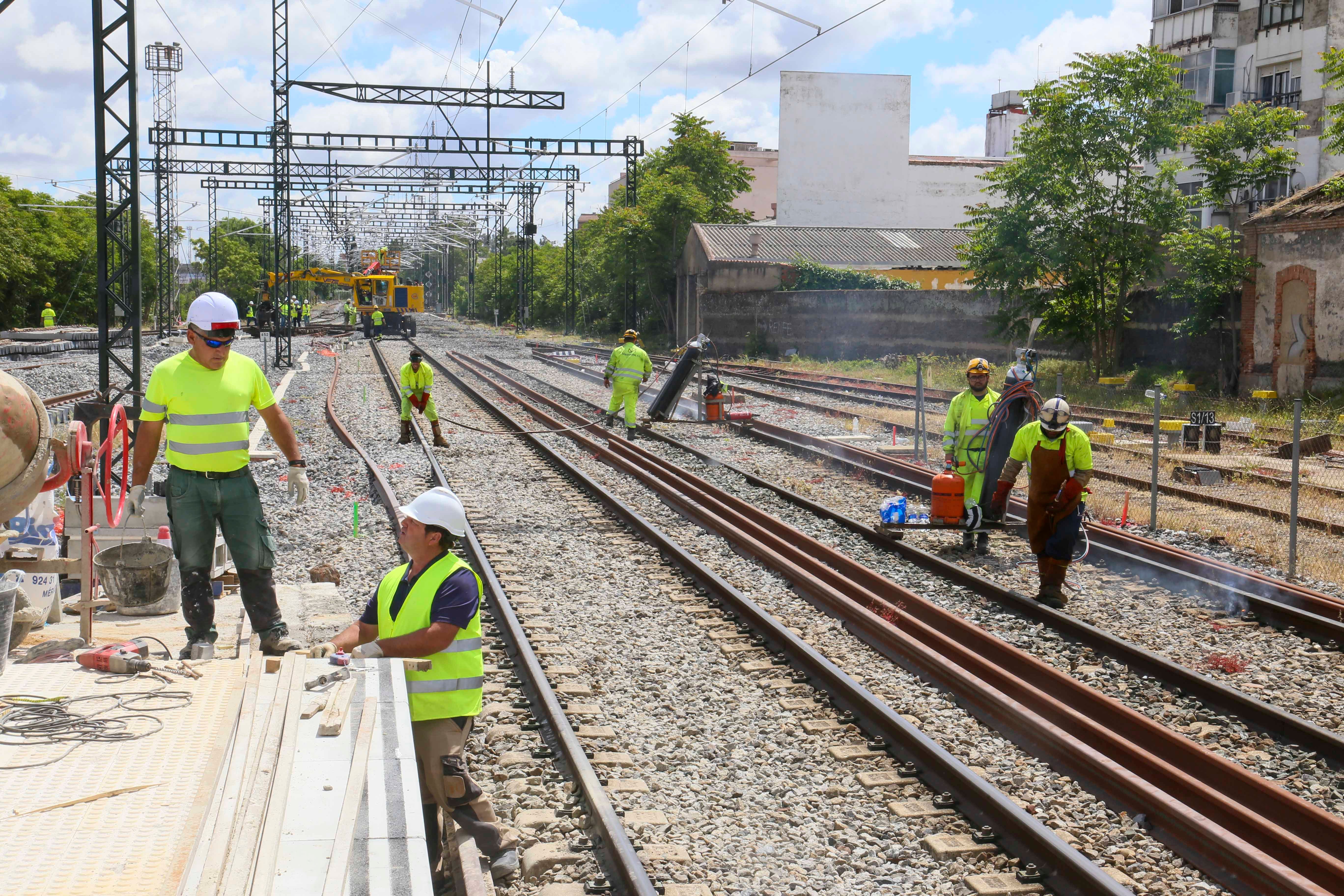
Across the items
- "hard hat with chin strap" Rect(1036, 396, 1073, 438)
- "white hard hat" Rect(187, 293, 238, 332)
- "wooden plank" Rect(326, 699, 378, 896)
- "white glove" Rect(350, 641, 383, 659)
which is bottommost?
"wooden plank" Rect(326, 699, 378, 896)

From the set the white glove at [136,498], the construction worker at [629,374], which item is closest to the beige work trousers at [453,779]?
the white glove at [136,498]

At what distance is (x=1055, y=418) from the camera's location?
9.28 meters

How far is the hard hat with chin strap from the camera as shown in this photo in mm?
9273

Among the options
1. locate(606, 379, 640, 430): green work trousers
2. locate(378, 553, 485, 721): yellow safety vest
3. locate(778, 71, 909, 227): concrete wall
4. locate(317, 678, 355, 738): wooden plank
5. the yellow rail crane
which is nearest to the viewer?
locate(317, 678, 355, 738): wooden plank

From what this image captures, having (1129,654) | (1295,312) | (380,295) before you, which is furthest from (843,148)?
(1129,654)

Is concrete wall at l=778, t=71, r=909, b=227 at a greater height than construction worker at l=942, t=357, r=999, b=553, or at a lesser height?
greater

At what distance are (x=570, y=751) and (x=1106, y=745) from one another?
9.19 feet

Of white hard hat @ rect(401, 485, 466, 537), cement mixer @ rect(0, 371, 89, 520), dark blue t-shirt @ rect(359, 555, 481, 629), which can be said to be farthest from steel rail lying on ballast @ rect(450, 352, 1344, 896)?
cement mixer @ rect(0, 371, 89, 520)

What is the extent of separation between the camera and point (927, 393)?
28219 millimetres

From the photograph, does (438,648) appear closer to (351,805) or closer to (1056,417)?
(351,805)

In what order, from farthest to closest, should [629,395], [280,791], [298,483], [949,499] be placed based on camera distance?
1. [629,395]
2. [949,499]
3. [298,483]
4. [280,791]

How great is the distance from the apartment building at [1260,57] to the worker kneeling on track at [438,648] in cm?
3305

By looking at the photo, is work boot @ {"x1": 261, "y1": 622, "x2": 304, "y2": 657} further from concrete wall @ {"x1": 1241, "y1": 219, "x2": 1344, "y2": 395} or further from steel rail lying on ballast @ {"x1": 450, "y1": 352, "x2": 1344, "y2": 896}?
concrete wall @ {"x1": 1241, "y1": 219, "x2": 1344, "y2": 395}

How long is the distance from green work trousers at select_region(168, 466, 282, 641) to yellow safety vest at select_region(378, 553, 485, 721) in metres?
1.24
